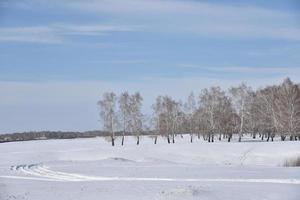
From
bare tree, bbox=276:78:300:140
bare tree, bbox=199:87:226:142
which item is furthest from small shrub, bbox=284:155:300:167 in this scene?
bare tree, bbox=199:87:226:142

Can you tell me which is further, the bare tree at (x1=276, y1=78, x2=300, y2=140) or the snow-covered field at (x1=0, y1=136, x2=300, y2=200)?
the bare tree at (x1=276, y1=78, x2=300, y2=140)

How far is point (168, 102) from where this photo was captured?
276 feet

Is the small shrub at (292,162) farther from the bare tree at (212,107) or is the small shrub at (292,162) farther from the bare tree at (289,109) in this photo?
the bare tree at (212,107)

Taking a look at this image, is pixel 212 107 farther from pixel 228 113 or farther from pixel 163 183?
pixel 163 183

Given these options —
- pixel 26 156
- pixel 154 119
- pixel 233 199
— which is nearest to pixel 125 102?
pixel 154 119

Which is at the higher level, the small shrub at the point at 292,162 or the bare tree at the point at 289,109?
the bare tree at the point at 289,109

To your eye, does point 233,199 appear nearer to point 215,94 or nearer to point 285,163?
point 285,163

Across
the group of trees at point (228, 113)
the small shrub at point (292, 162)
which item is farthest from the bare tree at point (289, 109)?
the small shrub at point (292, 162)

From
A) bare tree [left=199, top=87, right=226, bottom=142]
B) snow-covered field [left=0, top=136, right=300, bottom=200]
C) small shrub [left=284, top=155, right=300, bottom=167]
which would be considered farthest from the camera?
bare tree [left=199, top=87, right=226, bottom=142]

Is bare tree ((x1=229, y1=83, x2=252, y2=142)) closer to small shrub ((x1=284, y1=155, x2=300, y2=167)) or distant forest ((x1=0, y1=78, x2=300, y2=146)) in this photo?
distant forest ((x1=0, y1=78, x2=300, y2=146))

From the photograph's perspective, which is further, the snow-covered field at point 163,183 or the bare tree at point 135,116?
the bare tree at point 135,116

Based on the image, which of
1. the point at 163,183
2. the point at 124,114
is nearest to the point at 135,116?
the point at 124,114

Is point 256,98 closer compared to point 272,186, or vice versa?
point 272,186

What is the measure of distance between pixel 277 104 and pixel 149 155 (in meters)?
24.3
